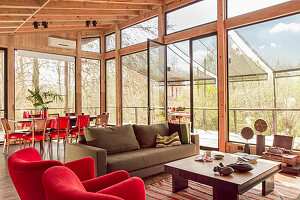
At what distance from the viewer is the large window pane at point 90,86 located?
27.3ft

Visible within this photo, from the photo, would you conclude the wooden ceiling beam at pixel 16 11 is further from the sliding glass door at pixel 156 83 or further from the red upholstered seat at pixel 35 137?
the sliding glass door at pixel 156 83

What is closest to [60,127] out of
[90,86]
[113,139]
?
[113,139]

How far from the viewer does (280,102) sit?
4434 millimetres

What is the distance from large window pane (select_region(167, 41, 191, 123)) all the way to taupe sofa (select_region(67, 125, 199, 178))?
229 centimetres

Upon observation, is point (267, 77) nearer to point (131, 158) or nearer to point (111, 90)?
point (131, 158)

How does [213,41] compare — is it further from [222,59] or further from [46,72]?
[46,72]

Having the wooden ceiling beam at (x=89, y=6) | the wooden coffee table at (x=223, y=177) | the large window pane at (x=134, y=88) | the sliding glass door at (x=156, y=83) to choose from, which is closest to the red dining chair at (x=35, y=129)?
the sliding glass door at (x=156, y=83)

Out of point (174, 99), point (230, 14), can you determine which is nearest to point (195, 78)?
point (174, 99)

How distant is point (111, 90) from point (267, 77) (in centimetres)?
544

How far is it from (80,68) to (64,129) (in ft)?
9.74

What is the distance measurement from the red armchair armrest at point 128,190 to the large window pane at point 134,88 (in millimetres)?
5355

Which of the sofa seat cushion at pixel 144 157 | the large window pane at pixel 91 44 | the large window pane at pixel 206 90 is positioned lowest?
the sofa seat cushion at pixel 144 157

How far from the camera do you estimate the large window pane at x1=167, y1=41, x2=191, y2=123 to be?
235 inches

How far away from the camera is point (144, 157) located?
335 cm
